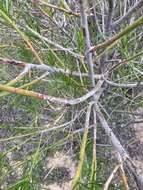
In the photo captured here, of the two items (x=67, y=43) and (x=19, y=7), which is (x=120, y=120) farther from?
(x=19, y=7)

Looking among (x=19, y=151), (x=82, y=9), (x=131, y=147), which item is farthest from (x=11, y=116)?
(x=82, y=9)

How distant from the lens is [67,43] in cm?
167

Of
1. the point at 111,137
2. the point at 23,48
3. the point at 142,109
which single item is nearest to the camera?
the point at 111,137

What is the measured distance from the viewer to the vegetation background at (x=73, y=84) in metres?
1.00

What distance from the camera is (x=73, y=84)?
120 centimetres

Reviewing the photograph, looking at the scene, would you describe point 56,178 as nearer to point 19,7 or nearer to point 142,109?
point 142,109

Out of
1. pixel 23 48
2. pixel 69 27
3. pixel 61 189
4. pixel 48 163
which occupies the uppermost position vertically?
pixel 69 27

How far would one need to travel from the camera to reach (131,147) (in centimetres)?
334

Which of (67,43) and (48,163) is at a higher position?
(67,43)

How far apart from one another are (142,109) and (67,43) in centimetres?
162

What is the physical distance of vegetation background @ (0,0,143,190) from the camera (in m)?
1.00

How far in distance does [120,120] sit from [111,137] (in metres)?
1.36

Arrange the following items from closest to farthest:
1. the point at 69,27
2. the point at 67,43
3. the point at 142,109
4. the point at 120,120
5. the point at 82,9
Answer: the point at 82,9
the point at 67,43
the point at 69,27
the point at 120,120
the point at 142,109

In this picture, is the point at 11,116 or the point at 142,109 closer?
the point at 142,109
